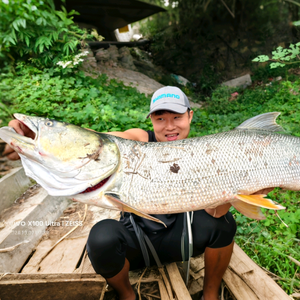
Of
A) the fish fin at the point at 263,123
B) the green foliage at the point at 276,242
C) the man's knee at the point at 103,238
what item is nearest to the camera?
the man's knee at the point at 103,238

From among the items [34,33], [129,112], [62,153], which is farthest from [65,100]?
[62,153]

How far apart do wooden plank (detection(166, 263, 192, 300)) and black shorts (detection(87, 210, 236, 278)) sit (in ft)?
0.38

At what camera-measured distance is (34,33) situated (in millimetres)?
5457

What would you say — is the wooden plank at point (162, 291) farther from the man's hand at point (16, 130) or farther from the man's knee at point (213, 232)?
the man's hand at point (16, 130)

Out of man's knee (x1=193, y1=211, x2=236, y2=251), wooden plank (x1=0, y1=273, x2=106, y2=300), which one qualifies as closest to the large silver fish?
man's knee (x1=193, y1=211, x2=236, y2=251)

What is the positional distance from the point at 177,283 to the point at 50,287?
0.99 meters

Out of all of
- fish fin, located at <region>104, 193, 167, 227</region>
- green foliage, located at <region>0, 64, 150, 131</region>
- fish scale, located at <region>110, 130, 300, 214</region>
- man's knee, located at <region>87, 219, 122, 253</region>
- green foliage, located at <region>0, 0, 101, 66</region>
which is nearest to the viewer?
fish fin, located at <region>104, 193, 167, 227</region>

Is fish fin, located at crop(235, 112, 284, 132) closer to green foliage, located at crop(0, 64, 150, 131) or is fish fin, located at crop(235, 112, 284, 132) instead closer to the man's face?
the man's face

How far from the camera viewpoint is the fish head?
134 cm

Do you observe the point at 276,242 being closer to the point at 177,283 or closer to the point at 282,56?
the point at 177,283

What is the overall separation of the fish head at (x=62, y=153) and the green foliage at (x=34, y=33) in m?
5.00

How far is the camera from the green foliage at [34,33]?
4.96 metres

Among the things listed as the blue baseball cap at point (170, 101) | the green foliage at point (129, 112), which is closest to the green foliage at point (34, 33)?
the green foliage at point (129, 112)

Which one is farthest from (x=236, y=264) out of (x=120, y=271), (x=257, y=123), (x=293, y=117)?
(x=293, y=117)
